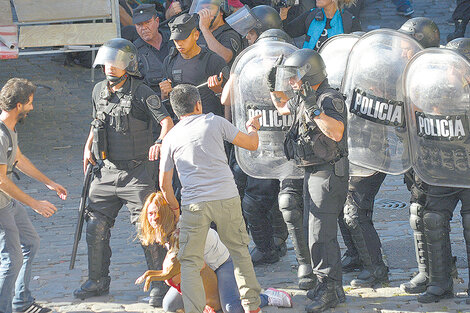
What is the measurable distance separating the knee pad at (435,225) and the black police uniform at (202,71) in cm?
219

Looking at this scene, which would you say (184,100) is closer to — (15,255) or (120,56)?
(120,56)

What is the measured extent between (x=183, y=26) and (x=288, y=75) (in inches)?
59.6

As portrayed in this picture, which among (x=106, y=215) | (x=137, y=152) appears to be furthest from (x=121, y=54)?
(x=106, y=215)

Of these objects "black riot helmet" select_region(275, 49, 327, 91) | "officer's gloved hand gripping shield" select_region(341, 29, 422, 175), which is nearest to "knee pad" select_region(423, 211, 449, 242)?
"officer's gloved hand gripping shield" select_region(341, 29, 422, 175)

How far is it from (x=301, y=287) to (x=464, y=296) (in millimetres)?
1188

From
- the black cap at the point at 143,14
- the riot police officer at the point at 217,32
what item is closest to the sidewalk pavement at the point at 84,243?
the riot police officer at the point at 217,32

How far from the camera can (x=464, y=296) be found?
234 inches

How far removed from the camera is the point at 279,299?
234 inches

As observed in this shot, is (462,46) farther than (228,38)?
No

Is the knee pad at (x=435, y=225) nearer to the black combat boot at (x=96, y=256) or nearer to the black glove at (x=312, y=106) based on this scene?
the black glove at (x=312, y=106)

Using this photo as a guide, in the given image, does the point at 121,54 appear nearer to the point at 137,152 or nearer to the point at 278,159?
the point at 137,152

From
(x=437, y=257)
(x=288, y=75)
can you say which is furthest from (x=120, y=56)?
(x=437, y=257)

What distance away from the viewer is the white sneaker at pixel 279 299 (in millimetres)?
5930

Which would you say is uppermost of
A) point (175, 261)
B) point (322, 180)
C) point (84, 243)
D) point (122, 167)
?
point (122, 167)
